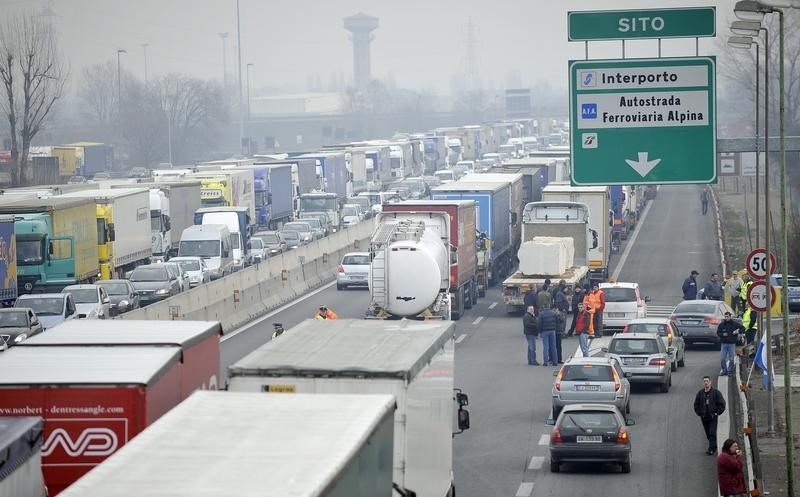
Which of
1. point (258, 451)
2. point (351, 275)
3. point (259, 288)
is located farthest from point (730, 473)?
point (351, 275)

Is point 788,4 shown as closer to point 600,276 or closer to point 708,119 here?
Answer: point 708,119

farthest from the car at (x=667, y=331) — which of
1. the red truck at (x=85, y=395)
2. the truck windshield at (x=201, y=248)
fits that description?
the truck windshield at (x=201, y=248)

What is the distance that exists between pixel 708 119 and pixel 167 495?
1331cm

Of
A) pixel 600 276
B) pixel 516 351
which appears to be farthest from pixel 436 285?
pixel 600 276

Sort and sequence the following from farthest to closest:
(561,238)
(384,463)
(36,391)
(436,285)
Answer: (561,238), (436,285), (36,391), (384,463)

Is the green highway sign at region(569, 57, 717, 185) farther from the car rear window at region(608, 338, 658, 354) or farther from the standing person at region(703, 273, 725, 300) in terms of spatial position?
the standing person at region(703, 273, 725, 300)

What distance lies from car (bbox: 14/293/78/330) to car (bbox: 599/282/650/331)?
45.3ft

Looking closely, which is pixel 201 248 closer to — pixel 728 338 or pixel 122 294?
pixel 122 294

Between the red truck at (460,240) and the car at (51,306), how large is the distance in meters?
8.35

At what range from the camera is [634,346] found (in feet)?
101

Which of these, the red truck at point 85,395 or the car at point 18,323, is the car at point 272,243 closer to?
the car at point 18,323

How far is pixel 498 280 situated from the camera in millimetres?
52938

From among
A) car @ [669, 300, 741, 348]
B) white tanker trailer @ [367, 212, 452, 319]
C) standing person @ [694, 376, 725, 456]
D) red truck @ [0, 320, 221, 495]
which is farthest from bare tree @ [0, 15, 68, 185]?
red truck @ [0, 320, 221, 495]

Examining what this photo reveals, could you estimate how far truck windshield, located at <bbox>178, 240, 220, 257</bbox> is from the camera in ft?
173
